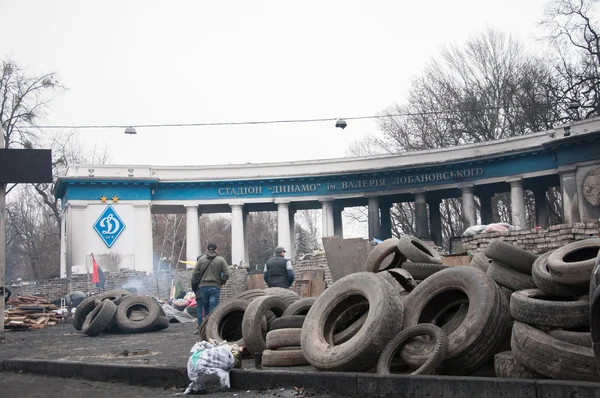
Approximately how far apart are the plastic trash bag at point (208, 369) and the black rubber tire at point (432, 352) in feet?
5.89

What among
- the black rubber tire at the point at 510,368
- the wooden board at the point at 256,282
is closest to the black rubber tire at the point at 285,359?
the black rubber tire at the point at 510,368

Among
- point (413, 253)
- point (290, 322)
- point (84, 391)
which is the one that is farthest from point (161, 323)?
point (84, 391)

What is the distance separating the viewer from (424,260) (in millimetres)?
10125

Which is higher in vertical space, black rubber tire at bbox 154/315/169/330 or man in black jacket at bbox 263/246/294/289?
man in black jacket at bbox 263/246/294/289

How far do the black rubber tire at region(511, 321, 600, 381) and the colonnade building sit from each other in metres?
25.9

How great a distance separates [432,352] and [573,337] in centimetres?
131

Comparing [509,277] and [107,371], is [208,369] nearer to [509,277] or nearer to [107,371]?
[107,371]

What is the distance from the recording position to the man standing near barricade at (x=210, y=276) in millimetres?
13531

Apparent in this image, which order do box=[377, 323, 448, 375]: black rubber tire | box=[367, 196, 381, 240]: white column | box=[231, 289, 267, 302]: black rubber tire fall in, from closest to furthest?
box=[377, 323, 448, 375]: black rubber tire
box=[231, 289, 267, 302]: black rubber tire
box=[367, 196, 381, 240]: white column

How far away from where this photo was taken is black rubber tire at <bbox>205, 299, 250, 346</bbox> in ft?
34.6

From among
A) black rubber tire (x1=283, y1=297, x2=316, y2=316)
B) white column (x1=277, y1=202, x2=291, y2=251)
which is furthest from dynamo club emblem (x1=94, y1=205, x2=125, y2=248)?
black rubber tire (x1=283, y1=297, x2=316, y2=316)

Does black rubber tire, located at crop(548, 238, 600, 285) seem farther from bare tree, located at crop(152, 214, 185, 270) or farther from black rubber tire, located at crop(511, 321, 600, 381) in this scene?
bare tree, located at crop(152, 214, 185, 270)

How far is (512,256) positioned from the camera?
7.95 metres

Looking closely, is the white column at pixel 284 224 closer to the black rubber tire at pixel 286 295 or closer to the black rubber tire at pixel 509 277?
the black rubber tire at pixel 286 295
